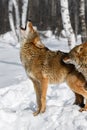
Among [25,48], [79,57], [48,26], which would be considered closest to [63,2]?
[25,48]

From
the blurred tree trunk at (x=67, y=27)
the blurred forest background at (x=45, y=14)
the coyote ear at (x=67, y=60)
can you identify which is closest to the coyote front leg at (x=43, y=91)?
the coyote ear at (x=67, y=60)

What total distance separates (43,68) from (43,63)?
10 centimetres

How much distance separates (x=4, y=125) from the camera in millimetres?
7254

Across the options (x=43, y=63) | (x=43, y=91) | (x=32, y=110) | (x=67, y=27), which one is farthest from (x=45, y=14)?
(x=43, y=91)

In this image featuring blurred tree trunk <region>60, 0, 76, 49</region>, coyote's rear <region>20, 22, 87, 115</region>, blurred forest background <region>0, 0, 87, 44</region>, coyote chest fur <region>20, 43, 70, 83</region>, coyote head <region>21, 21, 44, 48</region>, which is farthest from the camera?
blurred forest background <region>0, 0, 87, 44</region>

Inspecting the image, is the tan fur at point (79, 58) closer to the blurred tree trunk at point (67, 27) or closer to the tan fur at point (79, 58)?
the tan fur at point (79, 58)

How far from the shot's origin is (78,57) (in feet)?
21.1

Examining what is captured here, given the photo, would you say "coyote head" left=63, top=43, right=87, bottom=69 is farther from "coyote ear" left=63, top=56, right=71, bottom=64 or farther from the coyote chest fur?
the coyote chest fur

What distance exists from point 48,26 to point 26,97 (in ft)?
124

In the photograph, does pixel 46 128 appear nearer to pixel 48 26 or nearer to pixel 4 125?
pixel 4 125

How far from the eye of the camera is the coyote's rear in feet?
22.0

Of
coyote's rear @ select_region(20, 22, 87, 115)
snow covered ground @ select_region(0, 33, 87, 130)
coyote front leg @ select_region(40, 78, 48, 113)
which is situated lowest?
snow covered ground @ select_region(0, 33, 87, 130)

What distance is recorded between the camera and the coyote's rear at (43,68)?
669 centimetres

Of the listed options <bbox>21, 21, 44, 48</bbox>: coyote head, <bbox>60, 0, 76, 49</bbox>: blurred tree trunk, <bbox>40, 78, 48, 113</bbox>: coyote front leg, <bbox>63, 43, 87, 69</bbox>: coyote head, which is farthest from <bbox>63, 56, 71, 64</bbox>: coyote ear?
<bbox>60, 0, 76, 49</bbox>: blurred tree trunk
